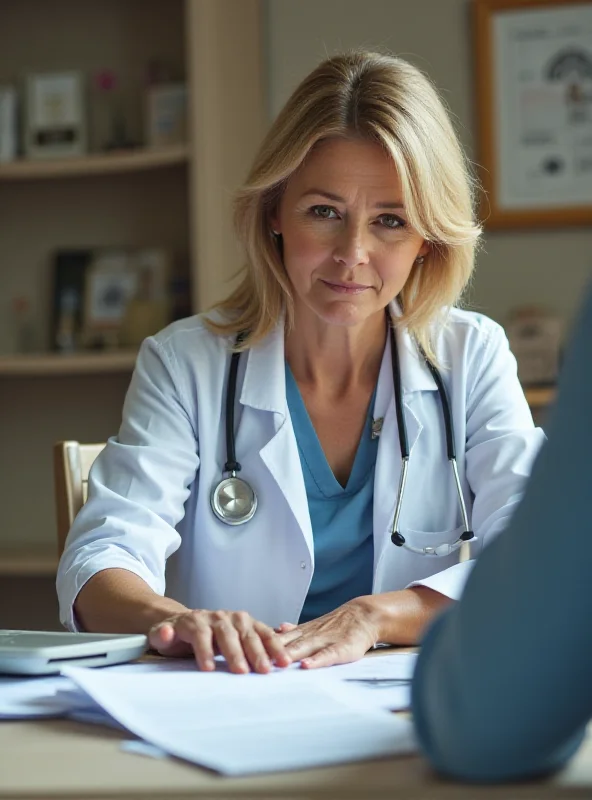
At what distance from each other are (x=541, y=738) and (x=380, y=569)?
1021mm

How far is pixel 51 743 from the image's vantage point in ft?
2.73

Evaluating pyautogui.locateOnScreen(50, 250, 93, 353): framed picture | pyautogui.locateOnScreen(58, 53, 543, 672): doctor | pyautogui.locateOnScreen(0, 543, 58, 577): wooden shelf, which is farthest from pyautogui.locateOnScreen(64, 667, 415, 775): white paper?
pyautogui.locateOnScreen(50, 250, 93, 353): framed picture

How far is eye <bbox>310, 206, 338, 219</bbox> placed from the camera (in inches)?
66.4

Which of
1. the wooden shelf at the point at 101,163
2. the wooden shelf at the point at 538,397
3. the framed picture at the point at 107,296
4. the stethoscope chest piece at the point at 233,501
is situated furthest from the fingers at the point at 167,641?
the framed picture at the point at 107,296

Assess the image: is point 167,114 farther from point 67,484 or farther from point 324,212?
point 67,484

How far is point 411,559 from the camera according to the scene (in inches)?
65.1

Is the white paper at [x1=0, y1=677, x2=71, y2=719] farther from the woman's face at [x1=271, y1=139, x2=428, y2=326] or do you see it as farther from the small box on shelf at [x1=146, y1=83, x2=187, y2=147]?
the small box on shelf at [x1=146, y1=83, x2=187, y2=147]

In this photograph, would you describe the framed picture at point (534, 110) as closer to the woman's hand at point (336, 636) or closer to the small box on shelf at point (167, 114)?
the small box on shelf at point (167, 114)

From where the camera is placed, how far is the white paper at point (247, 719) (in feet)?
2.43

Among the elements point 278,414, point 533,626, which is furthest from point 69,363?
point 533,626

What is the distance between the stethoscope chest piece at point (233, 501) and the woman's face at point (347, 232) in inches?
11.3

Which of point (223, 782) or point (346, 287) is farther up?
point (346, 287)

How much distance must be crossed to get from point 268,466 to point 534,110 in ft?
6.71

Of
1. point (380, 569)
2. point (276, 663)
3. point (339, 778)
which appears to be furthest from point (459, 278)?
point (339, 778)
